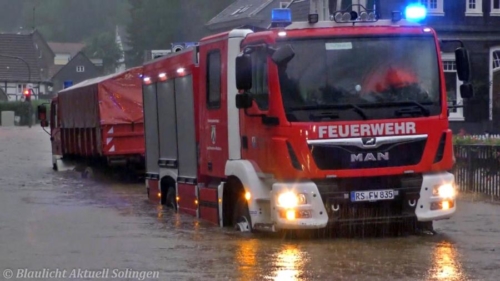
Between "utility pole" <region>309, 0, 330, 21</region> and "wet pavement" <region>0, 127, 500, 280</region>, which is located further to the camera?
"utility pole" <region>309, 0, 330, 21</region>

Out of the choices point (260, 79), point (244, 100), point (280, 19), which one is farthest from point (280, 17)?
point (244, 100)

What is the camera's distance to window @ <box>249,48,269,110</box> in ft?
40.0

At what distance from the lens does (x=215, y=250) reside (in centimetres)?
1189

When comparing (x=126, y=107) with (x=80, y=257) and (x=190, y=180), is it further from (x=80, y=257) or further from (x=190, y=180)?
(x=80, y=257)

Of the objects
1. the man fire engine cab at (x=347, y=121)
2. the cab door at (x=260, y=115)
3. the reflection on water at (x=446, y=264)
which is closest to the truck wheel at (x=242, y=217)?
the man fire engine cab at (x=347, y=121)

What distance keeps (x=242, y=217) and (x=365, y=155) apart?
2.11 metres

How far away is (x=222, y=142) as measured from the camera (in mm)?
13695

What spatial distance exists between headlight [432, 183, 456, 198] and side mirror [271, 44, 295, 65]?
8.02 feet

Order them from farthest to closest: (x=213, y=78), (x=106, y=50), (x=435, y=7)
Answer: (x=106, y=50) < (x=435, y=7) < (x=213, y=78)

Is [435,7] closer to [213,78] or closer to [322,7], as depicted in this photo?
[322,7]

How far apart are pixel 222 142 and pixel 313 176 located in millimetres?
2098

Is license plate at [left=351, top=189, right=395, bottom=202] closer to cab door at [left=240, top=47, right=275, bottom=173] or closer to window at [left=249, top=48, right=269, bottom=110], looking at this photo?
cab door at [left=240, top=47, right=275, bottom=173]

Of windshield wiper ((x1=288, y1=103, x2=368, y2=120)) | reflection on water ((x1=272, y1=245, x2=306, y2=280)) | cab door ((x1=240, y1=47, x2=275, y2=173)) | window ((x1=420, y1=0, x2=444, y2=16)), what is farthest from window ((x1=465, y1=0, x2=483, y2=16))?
reflection on water ((x1=272, y1=245, x2=306, y2=280))

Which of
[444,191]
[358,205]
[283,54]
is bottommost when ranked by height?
[358,205]
